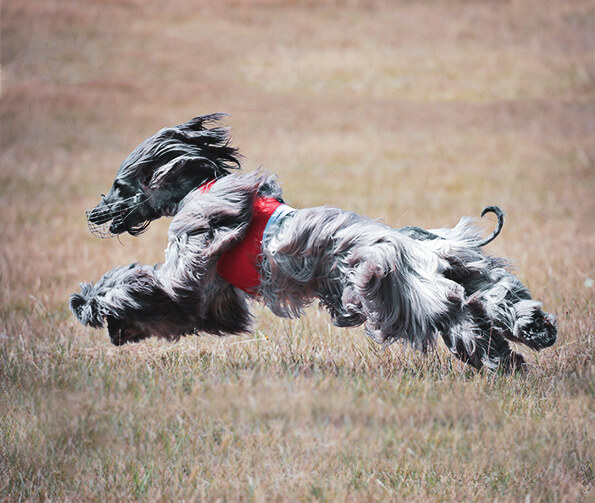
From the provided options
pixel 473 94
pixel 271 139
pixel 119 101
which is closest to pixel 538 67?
pixel 473 94

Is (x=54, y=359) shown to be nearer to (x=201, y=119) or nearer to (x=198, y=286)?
(x=198, y=286)

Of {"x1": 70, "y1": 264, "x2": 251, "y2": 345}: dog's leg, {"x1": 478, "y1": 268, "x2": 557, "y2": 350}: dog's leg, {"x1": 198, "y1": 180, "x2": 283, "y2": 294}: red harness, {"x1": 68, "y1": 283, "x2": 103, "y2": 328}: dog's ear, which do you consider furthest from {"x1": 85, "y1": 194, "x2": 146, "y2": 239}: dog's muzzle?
{"x1": 478, "y1": 268, "x2": 557, "y2": 350}: dog's leg

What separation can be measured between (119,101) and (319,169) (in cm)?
612

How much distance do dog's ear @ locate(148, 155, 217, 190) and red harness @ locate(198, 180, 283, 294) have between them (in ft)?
1.36

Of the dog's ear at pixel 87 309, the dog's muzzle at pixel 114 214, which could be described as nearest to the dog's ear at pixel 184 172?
the dog's muzzle at pixel 114 214

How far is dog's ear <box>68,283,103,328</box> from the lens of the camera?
184 inches

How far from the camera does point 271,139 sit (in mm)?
14852

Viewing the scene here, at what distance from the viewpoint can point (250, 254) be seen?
14.5 feet

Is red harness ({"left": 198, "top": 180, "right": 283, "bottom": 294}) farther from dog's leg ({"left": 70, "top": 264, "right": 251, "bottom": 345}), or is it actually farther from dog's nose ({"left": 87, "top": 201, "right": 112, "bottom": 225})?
dog's nose ({"left": 87, "top": 201, "right": 112, "bottom": 225})

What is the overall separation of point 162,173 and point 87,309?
2.95ft

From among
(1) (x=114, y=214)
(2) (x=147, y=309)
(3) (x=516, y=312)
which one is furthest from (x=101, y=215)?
(3) (x=516, y=312)

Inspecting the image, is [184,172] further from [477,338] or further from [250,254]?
[477,338]

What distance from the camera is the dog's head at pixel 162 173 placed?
471 cm

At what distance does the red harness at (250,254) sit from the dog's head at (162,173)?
46 centimetres
